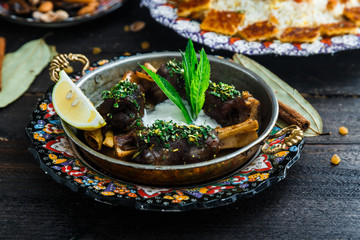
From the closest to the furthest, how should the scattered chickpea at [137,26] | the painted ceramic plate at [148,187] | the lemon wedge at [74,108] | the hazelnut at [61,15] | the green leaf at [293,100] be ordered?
the painted ceramic plate at [148,187] < the lemon wedge at [74,108] < the green leaf at [293,100] < the hazelnut at [61,15] < the scattered chickpea at [137,26]

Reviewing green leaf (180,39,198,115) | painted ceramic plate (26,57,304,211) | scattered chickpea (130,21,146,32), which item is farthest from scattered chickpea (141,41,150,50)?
painted ceramic plate (26,57,304,211)

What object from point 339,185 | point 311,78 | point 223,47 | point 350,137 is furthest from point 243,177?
point 311,78

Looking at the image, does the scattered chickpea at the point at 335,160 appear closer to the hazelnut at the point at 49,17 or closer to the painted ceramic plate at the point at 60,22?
the painted ceramic plate at the point at 60,22

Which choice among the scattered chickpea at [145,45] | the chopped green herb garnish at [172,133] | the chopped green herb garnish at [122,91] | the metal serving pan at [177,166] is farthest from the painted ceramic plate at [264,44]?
the chopped green herb garnish at [172,133]

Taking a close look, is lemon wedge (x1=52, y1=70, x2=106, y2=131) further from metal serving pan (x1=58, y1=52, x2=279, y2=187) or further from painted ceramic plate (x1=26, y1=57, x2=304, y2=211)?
painted ceramic plate (x1=26, y1=57, x2=304, y2=211)

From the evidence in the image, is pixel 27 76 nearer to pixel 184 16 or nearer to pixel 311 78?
pixel 184 16

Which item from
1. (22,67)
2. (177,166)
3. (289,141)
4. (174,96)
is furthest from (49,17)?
(289,141)
